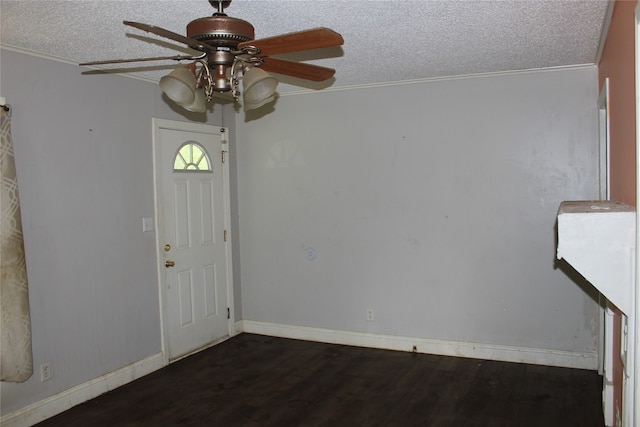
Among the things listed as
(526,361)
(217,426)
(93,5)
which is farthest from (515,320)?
(93,5)

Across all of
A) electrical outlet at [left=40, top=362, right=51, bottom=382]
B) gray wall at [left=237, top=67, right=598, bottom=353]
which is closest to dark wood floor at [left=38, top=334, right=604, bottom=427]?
electrical outlet at [left=40, top=362, right=51, bottom=382]

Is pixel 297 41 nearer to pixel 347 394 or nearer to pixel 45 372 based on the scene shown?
pixel 347 394

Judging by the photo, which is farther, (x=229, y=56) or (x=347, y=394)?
(x=347, y=394)

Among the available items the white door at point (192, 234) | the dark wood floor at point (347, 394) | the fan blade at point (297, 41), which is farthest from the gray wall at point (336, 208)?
the fan blade at point (297, 41)

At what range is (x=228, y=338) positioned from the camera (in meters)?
5.09

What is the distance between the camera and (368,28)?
295cm

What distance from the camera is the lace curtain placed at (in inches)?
119

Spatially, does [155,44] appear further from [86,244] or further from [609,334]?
[609,334]

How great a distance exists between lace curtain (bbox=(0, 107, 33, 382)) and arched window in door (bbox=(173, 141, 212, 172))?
1.51 metres

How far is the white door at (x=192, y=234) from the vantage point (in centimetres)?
438

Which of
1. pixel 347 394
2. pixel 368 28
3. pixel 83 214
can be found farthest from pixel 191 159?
pixel 347 394

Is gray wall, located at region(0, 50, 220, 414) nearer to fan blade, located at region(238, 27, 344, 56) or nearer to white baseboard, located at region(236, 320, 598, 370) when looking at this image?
white baseboard, located at region(236, 320, 598, 370)

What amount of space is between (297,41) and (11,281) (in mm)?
2297

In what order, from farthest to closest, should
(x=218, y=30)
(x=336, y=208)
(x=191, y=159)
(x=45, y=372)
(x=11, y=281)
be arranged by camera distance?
(x=336, y=208) < (x=191, y=159) < (x=45, y=372) < (x=11, y=281) < (x=218, y=30)
